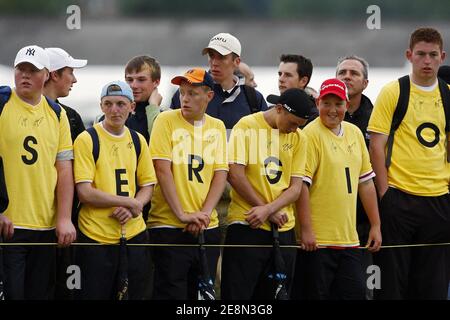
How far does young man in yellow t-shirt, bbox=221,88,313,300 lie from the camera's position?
10008 mm

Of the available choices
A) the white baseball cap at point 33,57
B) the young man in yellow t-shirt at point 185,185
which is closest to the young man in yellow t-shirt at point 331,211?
the young man in yellow t-shirt at point 185,185

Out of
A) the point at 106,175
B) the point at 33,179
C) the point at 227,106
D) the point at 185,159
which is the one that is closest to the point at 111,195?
the point at 106,175

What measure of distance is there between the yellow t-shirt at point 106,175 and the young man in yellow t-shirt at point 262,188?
895mm

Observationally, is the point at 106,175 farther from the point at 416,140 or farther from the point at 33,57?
the point at 416,140

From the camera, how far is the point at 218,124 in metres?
10.2

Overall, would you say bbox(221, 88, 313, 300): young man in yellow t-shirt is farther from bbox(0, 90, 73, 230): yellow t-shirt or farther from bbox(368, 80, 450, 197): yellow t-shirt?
bbox(0, 90, 73, 230): yellow t-shirt

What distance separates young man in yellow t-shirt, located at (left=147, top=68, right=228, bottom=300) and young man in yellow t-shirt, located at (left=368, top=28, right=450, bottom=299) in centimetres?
155

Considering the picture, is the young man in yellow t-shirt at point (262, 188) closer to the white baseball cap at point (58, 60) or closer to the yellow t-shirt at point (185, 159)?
the yellow t-shirt at point (185, 159)

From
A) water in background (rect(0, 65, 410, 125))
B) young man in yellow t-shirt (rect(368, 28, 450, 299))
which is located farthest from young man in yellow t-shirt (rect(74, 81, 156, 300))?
water in background (rect(0, 65, 410, 125))

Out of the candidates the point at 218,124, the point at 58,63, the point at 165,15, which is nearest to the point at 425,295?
the point at 218,124
